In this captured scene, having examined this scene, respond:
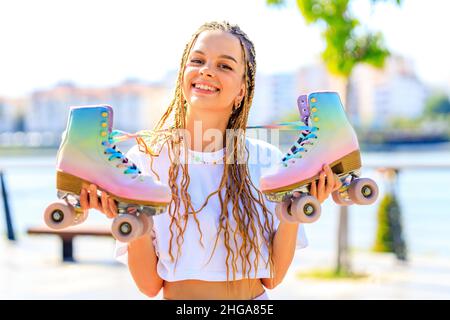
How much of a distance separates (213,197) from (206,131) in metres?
0.16

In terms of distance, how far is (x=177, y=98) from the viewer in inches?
66.2

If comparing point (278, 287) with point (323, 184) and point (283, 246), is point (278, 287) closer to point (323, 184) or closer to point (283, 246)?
point (283, 246)

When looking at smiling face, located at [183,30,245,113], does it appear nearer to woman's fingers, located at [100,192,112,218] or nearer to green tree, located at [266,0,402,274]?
woman's fingers, located at [100,192,112,218]

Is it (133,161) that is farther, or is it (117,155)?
(133,161)

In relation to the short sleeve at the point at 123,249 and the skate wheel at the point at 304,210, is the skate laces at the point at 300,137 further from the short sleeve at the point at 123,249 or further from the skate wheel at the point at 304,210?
the short sleeve at the point at 123,249

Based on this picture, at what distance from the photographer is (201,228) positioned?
1.57m

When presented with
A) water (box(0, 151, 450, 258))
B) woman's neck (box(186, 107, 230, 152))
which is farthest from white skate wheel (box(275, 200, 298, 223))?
water (box(0, 151, 450, 258))

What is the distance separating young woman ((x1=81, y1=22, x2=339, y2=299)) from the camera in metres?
1.55

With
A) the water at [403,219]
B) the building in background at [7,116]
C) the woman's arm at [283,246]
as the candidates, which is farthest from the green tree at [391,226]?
the building in background at [7,116]

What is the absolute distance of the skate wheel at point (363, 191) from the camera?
151cm

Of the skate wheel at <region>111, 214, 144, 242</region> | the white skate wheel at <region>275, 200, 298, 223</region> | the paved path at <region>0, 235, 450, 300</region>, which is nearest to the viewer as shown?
the skate wheel at <region>111, 214, 144, 242</region>

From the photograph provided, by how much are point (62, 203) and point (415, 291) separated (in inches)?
131

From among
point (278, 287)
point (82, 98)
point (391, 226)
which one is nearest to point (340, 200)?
point (278, 287)

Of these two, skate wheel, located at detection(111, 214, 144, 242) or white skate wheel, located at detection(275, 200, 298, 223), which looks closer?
skate wheel, located at detection(111, 214, 144, 242)
